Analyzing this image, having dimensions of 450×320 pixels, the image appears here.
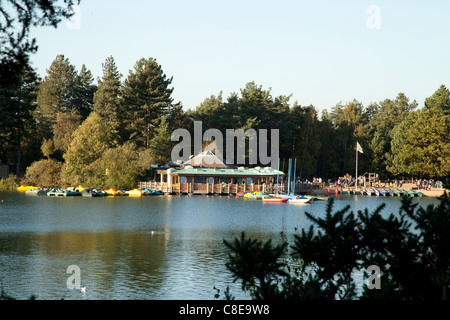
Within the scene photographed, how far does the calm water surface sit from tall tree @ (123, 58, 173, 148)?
2240cm

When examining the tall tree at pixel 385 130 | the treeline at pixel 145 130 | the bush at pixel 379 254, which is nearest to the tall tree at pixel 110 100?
the treeline at pixel 145 130

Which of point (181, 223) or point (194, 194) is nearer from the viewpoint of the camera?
point (181, 223)

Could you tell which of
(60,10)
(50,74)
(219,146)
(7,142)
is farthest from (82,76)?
(60,10)

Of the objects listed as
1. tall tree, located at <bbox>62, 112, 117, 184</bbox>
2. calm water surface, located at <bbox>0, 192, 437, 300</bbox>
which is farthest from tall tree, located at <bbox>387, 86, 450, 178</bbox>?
tall tree, located at <bbox>62, 112, 117, 184</bbox>

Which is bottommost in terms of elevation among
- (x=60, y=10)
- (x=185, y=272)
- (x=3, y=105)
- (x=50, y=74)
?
(x=185, y=272)

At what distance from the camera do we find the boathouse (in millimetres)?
64438

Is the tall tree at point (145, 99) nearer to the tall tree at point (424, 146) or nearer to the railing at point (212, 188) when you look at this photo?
the railing at point (212, 188)

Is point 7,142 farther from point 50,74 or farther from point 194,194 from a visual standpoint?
point 194,194

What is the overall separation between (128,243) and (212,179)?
3647 cm

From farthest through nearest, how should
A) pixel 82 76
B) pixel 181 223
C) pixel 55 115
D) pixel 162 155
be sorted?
pixel 82 76 → pixel 55 115 → pixel 162 155 → pixel 181 223

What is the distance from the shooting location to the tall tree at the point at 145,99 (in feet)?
248

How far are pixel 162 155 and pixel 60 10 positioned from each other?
6239 cm

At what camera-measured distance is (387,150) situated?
276 ft

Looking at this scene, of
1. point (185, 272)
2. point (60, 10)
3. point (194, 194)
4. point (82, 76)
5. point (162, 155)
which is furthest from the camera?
point (82, 76)
